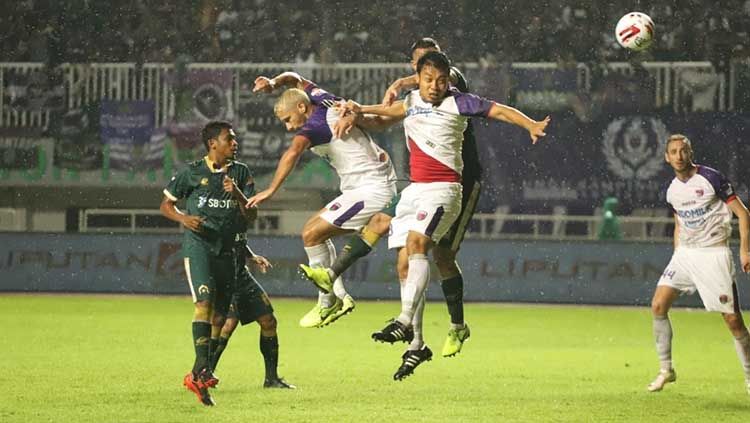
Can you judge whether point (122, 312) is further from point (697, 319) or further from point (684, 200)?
point (684, 200)

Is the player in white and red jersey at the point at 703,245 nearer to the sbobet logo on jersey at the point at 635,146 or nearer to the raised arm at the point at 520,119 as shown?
the raised arm at the point at 520,119

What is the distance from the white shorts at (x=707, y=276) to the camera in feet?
33.4

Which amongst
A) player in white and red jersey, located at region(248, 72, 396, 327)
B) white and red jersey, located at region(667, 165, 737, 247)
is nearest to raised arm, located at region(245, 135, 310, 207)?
player in white and red jersey, located at region(248, 72, 396, 327)

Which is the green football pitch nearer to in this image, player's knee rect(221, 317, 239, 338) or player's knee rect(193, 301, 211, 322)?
player's knee rect(221, 317, 239, 338)

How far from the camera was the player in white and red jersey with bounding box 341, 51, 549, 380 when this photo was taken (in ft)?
29.2

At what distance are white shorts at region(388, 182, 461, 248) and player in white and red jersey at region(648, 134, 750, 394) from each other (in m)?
2.23

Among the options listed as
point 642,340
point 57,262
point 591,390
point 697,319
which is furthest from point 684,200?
point 57,262

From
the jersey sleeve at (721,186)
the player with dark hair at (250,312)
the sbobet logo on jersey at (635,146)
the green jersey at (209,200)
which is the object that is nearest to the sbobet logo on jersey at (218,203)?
the green jersey at (209,200)

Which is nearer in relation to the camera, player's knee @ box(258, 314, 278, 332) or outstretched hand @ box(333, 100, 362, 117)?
outstretched hand @ box(333, 100, 362, 117)

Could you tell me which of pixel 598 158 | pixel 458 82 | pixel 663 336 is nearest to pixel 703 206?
pixel 663 336

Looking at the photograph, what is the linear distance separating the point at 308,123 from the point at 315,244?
3.25 feet

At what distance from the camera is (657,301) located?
10.7 metres

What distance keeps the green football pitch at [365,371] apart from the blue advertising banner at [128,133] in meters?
4.24

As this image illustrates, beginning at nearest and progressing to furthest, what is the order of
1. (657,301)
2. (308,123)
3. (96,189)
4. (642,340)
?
(308,123), (657,301), (642,340), (96,189)
